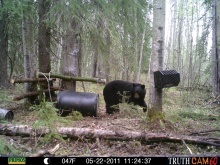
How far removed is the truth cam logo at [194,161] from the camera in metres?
4.14

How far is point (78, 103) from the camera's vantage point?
7.45 meters

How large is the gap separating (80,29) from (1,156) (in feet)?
16.1

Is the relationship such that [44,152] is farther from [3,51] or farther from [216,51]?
[216,51]

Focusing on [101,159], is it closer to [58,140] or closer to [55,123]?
[58,140]

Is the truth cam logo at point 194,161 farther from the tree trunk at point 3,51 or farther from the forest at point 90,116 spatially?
the tree trunk at point 3,51

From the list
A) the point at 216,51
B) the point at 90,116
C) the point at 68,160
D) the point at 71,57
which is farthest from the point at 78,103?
the point at 216,51

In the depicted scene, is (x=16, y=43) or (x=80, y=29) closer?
(x=80, y=29)

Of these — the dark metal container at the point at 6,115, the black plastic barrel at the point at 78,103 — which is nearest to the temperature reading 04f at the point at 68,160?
the dark metal container at the point at 6,115

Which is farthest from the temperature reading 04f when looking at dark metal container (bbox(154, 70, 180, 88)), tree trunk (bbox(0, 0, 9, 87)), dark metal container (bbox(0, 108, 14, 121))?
tree trunk (bbox(0, 0, 9, 87))

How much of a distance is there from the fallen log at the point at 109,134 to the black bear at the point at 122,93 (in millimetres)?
3487

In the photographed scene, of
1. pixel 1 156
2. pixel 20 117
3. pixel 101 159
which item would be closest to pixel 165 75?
pixel 101 159

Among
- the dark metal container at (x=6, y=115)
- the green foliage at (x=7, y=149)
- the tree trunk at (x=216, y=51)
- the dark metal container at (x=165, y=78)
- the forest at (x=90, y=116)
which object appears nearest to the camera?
the green foliage at (x=7, y=149)

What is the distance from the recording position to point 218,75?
13.3m

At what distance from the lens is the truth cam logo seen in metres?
4.14
